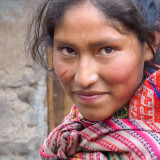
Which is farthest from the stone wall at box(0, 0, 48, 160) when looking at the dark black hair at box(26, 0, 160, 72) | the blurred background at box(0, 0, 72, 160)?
the dark black hair at box(26, 0, 160, 72)

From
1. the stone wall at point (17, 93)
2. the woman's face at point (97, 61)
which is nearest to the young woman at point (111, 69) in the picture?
the woman's face at point (97, 61)

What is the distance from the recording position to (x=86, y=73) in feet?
3.07

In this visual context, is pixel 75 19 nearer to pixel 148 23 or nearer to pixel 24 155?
pixel 148 23

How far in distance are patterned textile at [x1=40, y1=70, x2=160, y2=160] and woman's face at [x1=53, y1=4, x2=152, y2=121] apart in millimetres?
38

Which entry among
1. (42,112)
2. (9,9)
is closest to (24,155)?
(42,112)

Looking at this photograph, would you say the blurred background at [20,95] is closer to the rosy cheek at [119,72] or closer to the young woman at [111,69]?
the young woman at [111,69]

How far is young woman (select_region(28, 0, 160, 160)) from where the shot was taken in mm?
940

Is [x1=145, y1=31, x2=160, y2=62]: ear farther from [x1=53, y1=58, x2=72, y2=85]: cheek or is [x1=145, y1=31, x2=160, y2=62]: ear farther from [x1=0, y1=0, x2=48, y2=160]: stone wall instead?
[x1=0, y1=0, x2=48, y2=160]: stone wall

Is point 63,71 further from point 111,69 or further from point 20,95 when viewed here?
point 20,95

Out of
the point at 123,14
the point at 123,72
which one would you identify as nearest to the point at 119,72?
the point at 123,72

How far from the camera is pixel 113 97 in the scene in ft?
3.22

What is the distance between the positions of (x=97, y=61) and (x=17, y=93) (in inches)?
44.1

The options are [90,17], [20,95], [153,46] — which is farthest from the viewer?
[20,95]

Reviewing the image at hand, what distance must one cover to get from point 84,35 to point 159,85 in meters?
0.27
